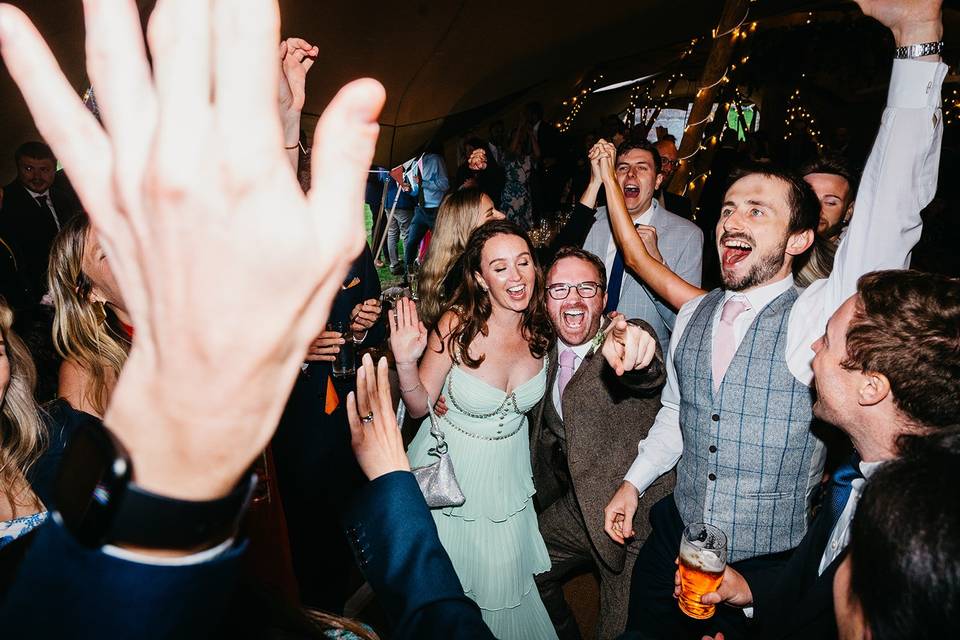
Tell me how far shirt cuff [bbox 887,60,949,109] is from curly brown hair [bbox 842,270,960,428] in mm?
490

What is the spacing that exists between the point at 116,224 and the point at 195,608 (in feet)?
0.83

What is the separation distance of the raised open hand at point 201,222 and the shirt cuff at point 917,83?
169cm

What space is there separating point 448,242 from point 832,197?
207 cm

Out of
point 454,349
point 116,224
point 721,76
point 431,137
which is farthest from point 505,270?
point 431,137

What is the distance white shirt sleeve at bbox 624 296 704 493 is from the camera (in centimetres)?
202

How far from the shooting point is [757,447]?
5.59ft

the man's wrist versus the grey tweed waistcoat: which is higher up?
the man's wrist

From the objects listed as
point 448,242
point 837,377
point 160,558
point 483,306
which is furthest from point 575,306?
point 160,558

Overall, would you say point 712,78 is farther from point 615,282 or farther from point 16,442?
point 16,442

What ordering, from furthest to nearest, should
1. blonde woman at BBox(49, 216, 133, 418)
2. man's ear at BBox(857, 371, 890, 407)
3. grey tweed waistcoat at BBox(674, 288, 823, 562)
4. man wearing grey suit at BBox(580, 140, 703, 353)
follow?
man wearing grey suit at BBox(580, 140, 703, 353)
grey tweed waistcoat at BBox(674, 288, 823, 562)
blonde woman at BBox(49, 216, 133, 418)
man's ear at BBox(857, 371, 890, 407)

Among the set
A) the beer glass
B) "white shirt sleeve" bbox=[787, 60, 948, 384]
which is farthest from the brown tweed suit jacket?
the beer glass

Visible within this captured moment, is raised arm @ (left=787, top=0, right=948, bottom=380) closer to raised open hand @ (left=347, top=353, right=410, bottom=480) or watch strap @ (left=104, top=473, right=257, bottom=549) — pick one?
raised open hand @ (left=347, top=353, right=410, bottom=480)

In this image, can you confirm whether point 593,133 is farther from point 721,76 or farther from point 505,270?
point 505,270

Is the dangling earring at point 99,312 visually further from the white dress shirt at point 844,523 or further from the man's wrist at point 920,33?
the man's wrist at point 920,33
